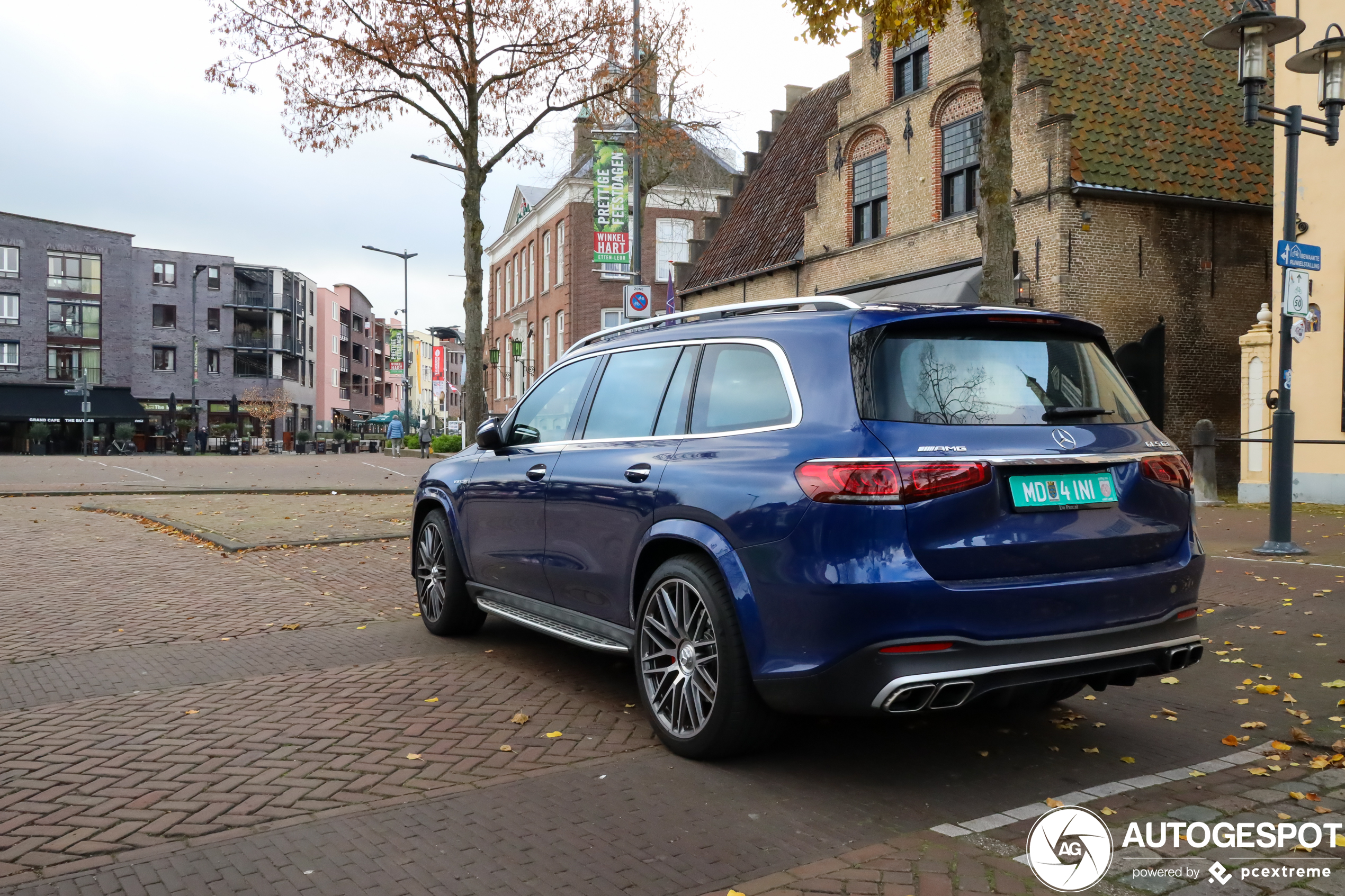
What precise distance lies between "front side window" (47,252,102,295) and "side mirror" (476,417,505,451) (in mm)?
69384

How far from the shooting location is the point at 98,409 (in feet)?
210

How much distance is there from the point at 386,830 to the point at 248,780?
81cm

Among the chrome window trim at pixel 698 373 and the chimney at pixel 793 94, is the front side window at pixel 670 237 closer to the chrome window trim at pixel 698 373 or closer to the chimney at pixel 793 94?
the chimney at pixel 793 94

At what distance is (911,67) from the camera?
22.0 meters

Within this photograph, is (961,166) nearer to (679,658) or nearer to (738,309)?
(738,309)

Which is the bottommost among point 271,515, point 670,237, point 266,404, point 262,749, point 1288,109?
point 262,749

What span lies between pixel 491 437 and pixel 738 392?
2.07 m

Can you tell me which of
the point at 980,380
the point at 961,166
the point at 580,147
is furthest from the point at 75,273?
the point at 980,380

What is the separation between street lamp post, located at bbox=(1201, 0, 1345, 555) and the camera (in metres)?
9.46

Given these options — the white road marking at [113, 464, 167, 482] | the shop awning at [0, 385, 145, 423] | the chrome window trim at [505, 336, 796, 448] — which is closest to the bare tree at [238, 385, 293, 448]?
the shop awning at [0, 385, 145, 423]

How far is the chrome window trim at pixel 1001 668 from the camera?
11.4ft

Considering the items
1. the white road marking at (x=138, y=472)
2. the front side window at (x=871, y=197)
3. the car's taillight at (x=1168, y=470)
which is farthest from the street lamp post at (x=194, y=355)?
the car's taillight at (x=1168, y=470)

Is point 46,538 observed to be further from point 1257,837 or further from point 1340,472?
point 1340,472

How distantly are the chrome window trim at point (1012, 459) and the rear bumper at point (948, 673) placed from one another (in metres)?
0.60
